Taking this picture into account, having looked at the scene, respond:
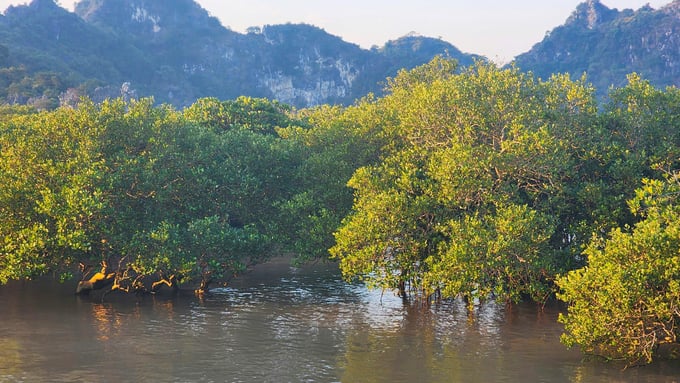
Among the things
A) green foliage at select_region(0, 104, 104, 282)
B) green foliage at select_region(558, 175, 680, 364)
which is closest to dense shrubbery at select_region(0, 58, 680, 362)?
green foliage at select_region(0, 104, 104, 282)

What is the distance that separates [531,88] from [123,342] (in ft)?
94.0

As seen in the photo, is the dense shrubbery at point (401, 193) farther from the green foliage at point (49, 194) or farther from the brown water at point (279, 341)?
the brown water at point (279, 341)

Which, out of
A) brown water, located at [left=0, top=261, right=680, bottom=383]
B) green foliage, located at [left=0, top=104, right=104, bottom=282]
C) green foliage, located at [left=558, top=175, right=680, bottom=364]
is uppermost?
green foliage, located at [left=0, top=104, right=104, bottom=282]

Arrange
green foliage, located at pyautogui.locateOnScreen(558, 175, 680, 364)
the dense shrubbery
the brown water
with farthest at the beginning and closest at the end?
the dense shrubbery → the brown water → green foliage, located at pyautogui.locateOnScreen(558, 175, 680, 364)

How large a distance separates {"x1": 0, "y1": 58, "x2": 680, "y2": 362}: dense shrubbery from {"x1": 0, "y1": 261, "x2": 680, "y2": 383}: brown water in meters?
1.89

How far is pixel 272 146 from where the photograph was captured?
5428cm

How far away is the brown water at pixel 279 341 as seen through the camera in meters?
31.2

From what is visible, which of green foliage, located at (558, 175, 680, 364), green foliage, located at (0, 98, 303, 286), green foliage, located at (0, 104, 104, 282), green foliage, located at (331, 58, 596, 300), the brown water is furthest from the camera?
green foliage, located at (0, 98, 303, 286)

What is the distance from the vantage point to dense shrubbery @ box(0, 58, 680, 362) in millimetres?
39594

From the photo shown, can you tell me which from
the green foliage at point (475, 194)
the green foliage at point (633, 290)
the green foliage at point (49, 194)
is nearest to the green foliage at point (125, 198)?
the green foliage at point (49, 194)

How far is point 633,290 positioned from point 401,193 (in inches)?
592

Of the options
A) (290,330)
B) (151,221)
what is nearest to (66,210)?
(151,221)

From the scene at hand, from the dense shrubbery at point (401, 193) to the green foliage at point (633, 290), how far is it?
273cm

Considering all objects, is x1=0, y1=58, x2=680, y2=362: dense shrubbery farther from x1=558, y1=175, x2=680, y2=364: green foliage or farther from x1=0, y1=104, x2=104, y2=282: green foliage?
x1=558, y1=175, x2=680, y2=364: green foliage
